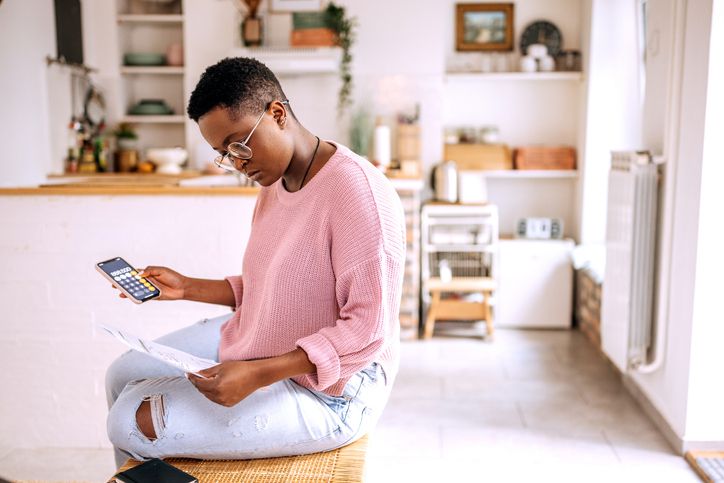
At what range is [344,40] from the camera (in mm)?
4418

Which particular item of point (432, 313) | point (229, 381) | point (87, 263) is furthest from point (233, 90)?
point (432, 313)

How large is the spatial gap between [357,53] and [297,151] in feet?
11.2

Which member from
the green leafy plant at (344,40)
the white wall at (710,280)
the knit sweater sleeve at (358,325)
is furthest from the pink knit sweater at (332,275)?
the green leafy plant at (344,40)

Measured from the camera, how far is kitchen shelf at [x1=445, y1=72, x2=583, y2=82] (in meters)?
4.46

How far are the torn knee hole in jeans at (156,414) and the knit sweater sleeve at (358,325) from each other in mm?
271

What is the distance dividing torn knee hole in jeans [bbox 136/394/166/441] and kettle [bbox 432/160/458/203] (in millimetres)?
3312

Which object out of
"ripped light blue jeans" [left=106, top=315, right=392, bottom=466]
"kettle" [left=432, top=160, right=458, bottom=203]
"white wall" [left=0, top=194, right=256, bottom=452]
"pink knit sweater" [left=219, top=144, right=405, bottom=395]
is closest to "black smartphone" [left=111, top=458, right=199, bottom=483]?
"ripped light blue jeans" [left=106, top=315, right=392, bottom=466]

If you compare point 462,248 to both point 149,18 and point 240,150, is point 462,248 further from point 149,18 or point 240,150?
point 240,150

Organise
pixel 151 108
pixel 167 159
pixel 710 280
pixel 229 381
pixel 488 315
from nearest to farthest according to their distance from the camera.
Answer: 1. pixel 229 381
2. pixel 710 280
3. pixel 488 315
4. pixel 167 159
5. pixel 151 108

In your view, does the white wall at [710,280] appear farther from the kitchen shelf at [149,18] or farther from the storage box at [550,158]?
the kitchen shelf at [149,18]

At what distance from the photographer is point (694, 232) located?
2377 mm

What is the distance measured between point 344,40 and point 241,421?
3.56 m

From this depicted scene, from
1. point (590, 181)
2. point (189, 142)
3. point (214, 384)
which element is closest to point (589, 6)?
point (590, 181)

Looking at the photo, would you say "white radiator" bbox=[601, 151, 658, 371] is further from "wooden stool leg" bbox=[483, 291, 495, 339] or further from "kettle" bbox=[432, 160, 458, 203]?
"kettle" bbox=[432, 160, 458, 203]
